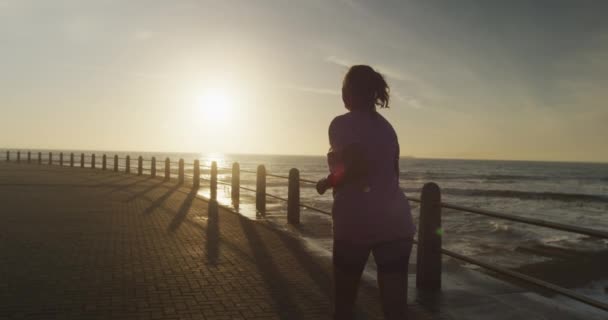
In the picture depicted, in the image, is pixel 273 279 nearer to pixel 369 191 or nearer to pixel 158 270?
pixel 158 270

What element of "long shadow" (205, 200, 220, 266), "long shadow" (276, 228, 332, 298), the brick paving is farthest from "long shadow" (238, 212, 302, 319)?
"long shadow" (205, 200, 220, 266)

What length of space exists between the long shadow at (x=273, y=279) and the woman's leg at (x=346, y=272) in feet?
4.48

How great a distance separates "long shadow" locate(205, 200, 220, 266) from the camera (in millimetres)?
6406

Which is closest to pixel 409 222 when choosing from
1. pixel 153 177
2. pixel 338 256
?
pixel 338 256

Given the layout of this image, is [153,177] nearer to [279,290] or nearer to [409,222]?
[279,290]

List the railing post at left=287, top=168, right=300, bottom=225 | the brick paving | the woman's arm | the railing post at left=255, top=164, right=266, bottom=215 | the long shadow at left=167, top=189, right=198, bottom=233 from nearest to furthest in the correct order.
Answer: the woman's arm → the brick paving → the long shadow at left=167, top=189, right=198, bottom=233 → the railing post at left=287, top=168, right=300, bottom=225 → the railing post at left=255, top=164, right=266, bottom=215

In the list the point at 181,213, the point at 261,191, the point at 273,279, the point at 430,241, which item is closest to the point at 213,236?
the point at 273,279

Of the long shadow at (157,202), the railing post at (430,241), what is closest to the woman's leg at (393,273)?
the railing post at (430,241)

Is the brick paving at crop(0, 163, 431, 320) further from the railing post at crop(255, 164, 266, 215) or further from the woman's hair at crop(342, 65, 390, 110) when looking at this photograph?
the woman's hair at crop(342, 65, 390, 110)

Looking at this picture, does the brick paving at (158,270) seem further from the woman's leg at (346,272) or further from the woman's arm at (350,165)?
the woman's arm at (350,165)

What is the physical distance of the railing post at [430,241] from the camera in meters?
5.07

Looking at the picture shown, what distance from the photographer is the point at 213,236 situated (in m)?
8.06

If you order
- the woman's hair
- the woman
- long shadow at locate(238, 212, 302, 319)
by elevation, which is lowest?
long shadow at locate(238, 212, 302, 319)

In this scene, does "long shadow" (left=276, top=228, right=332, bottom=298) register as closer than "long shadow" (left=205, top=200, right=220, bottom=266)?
Yes
